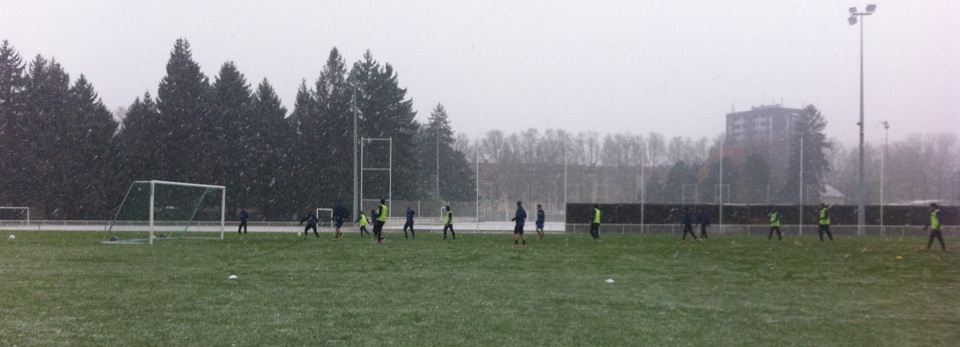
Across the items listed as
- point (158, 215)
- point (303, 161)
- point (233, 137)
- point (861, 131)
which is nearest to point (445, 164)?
point (303, 161)

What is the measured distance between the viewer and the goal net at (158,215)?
30.2 meters

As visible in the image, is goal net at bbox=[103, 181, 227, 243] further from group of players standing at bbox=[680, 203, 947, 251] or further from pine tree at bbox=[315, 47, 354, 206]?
group of players standing at bbox=[680, 203, 947, 251]

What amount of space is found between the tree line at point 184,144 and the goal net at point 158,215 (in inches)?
460

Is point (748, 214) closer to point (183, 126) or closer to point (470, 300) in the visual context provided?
point (470, 300)

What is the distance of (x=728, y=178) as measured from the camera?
4484 centimetres

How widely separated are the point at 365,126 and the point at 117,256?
4728 cm

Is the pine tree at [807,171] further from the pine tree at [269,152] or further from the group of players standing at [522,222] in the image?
the pine tree at [269,152]

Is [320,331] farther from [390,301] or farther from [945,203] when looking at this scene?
[945,203]

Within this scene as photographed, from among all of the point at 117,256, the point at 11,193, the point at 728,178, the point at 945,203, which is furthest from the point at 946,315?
the point at 11,193

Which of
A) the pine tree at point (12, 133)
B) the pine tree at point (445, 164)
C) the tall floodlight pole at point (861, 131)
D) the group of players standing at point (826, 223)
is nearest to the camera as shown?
the group of players standing at point (826, 223)

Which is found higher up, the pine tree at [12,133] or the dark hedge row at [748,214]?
the pine tree at [12,133]

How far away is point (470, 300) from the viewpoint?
1242 cm

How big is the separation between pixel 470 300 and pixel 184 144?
Result: 55.3m

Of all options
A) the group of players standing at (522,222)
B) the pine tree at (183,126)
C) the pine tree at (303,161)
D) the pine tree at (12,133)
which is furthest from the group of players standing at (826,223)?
the pine tree at (12,133)
